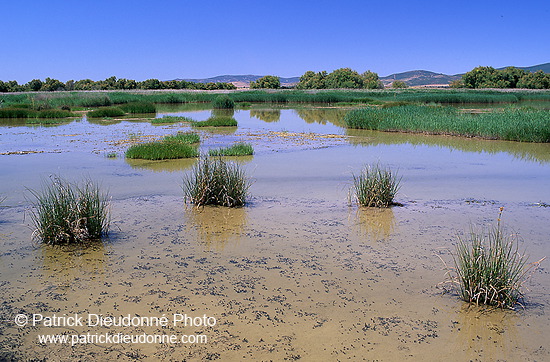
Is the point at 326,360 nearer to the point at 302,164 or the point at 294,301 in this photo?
the point at 294,301

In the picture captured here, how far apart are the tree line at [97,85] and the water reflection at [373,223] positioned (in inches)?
2803

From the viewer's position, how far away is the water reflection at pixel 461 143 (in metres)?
14.9

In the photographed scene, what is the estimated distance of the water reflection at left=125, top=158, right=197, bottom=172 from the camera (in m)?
11.9

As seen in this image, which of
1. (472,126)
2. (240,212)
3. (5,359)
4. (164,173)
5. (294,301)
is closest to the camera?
(5,359)

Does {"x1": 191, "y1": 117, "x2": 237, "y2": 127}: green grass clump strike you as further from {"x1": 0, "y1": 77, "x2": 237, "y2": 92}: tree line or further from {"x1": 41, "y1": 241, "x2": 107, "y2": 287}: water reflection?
{"x1": 0, "y1": 77, "x2": 237, "y2": 92}: tree line

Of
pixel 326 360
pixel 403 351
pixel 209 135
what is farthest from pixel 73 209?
pixel 209 135

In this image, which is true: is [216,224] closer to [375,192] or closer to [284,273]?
[284,273]

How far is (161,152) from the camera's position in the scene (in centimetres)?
1338

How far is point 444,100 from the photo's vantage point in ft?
150

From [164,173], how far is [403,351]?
8416 millimetres

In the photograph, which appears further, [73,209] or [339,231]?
[339,231]

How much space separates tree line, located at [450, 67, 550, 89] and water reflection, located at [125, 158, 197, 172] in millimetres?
71730

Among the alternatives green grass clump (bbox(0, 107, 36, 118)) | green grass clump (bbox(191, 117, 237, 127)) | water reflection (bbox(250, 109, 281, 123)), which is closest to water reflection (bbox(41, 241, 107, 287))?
green grass clump (bbox(191, 117, 237, 127))

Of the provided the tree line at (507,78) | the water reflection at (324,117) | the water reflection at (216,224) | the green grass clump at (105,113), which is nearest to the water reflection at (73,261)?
the water reflection at (216,224)
